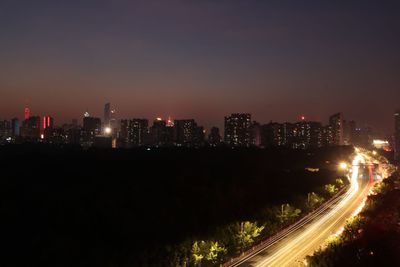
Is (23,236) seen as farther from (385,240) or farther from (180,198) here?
(385,240)

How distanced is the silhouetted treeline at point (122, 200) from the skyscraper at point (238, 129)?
47.3 metres

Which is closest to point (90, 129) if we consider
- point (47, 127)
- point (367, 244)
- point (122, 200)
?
point (47, 127)

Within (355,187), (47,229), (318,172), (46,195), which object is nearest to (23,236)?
(47,229)

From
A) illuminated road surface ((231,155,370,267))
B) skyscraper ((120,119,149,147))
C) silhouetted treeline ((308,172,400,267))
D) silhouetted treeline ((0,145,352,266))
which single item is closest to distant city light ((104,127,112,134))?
skyscraper ((120,119,149,147))

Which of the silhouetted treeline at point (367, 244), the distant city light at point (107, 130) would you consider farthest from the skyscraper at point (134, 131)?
the silhouetted treeline at point (367, 244)

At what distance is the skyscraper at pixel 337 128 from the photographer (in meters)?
115

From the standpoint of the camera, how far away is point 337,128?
390ft

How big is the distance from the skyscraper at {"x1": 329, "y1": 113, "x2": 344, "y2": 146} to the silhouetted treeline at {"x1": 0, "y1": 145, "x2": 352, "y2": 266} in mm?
54635

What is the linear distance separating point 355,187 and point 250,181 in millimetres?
10939

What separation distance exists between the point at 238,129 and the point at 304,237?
86407 mm

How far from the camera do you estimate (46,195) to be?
1505 inches

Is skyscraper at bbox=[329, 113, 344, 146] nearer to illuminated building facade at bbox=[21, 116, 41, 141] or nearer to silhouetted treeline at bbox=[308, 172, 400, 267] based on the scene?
illuminated building facade at bbox=[21, 116, 41, 141]

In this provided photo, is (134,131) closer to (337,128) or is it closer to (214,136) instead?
(214,136)

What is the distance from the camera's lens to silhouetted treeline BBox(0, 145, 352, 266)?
88.9 ft
